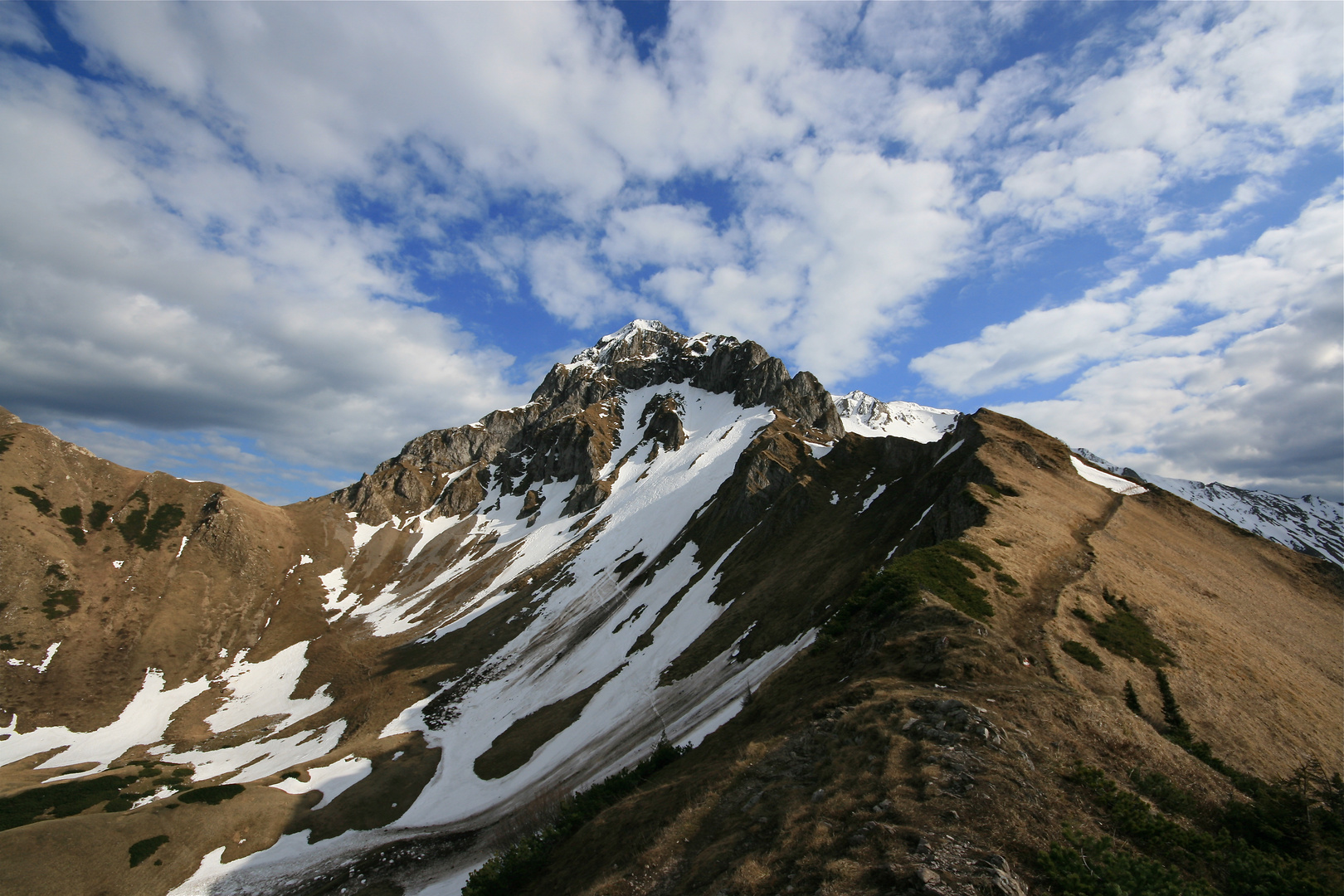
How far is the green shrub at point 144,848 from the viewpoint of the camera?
113ft

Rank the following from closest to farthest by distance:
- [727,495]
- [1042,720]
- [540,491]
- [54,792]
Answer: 1. [1042,720]
2. [54,792]
3. [727,495]
4. [540,491]

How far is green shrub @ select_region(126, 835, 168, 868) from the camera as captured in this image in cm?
3442

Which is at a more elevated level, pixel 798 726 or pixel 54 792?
pixel 798 726

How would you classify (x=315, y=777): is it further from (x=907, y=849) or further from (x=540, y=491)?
(x=540, y=491)

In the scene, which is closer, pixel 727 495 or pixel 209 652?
pixel 727 495

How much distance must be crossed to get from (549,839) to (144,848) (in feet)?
113

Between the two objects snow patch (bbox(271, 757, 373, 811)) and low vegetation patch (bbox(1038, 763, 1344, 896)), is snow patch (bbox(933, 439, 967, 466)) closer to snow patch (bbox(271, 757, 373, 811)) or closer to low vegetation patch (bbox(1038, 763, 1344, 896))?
low vegetation patch (bbox(1038, 763, 1344, 896))

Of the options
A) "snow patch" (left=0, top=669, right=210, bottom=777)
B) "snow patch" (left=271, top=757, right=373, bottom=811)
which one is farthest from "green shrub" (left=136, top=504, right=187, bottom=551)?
"snow patch" (left=271, top=757, right=373, bottom=811)

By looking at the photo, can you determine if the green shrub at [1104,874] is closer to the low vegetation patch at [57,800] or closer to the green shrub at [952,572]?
the green shrub at [952,572]

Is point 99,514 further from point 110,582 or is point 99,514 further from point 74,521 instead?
point 110,582

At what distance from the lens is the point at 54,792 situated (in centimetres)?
4988

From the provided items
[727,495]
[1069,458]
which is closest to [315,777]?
[727,495]

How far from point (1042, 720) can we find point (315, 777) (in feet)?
206

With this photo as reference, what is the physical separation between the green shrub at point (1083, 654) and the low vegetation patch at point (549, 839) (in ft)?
63.1
